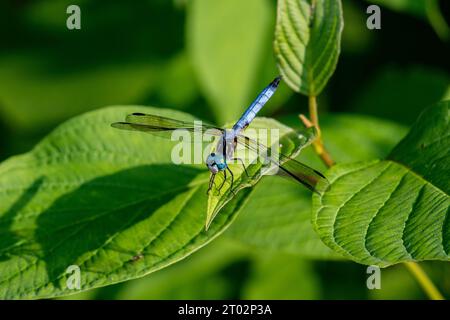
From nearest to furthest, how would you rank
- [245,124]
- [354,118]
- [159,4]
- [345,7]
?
[245,124] < [354,118] < [345,7] < [159,4]

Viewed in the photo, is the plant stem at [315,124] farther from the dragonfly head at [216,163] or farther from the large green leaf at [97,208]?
the dragonfly head at [216,163]

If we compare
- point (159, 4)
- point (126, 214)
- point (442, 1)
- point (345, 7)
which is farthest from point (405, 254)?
point (159, 4)

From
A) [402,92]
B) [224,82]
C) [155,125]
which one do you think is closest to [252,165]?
[155,125]

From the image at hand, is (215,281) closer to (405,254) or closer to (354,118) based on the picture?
(354,118)

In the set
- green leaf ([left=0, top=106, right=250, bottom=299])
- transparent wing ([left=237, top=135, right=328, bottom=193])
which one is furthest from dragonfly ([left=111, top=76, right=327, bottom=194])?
green leaf ([left=0, top=106, right=250, bottom=299])

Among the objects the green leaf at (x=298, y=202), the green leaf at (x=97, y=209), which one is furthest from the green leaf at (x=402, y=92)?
the green leaf at (x=97, y=209)

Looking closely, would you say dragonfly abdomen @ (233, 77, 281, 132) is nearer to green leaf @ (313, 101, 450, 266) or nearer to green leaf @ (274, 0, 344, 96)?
green leaf @ (274, 0, 344, 96)
